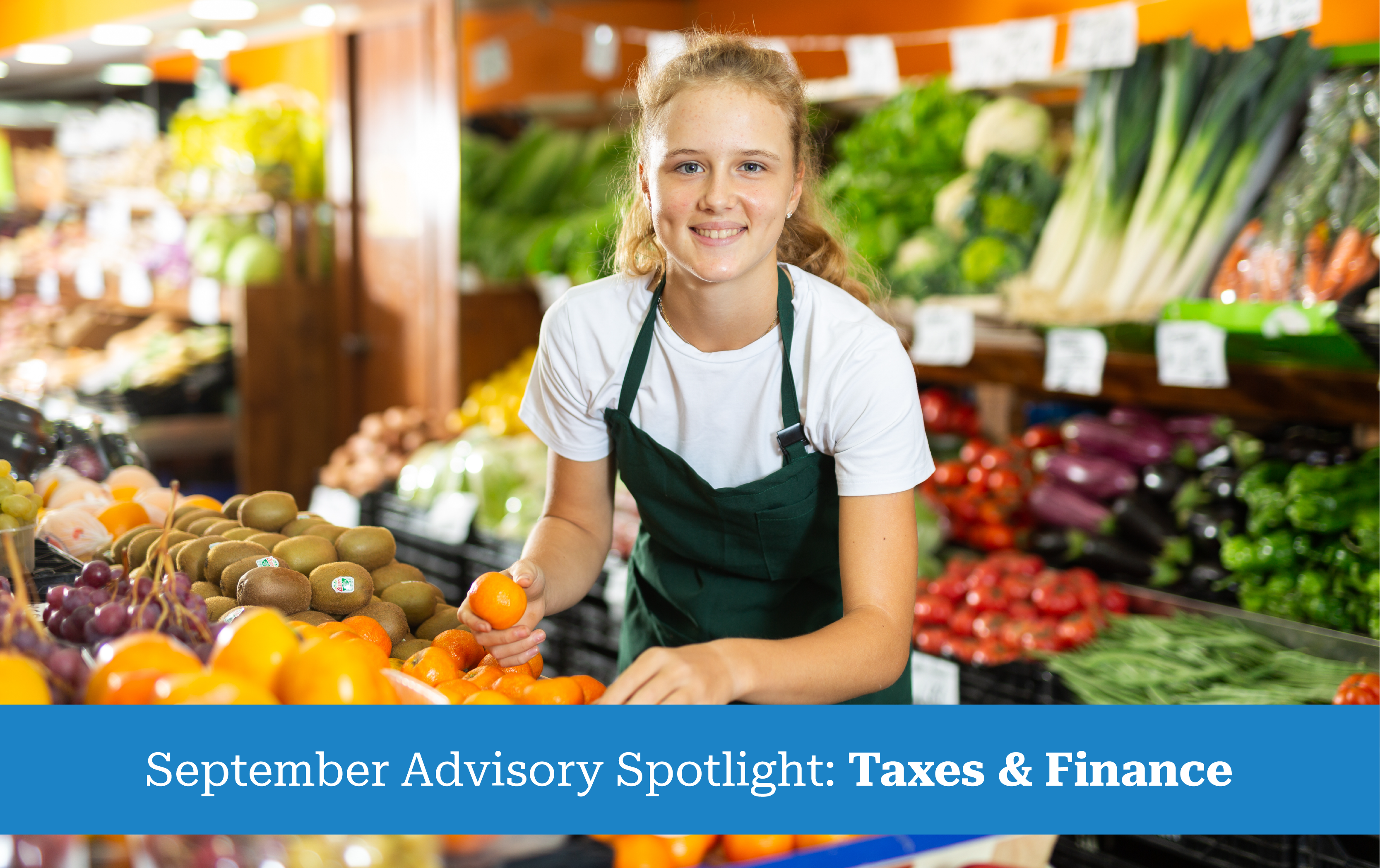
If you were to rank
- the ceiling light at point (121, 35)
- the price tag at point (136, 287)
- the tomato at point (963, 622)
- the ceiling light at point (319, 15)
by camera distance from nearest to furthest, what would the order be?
the tomato at point (963, 622) → the ceiling light at point (319, 15) → the ceiling light at point (121, 35) → the price tag at point (136, 287)

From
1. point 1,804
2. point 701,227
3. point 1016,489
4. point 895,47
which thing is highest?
point 895,47

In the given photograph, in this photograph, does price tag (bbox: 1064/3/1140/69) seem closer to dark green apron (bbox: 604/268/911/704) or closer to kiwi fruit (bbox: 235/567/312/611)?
dark green apron (bbox: 604/268/911/704)

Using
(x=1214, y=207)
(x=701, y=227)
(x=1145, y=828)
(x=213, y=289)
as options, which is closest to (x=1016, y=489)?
(x=1214, y=207)

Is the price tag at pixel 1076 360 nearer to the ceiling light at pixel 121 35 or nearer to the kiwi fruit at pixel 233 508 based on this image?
the kiwi fruit at pixel 233 508

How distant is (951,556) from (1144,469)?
0.61m

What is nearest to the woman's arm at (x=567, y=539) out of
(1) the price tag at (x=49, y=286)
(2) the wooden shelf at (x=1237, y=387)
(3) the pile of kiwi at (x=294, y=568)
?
(3) the pile of kiwi at (x=294, y=568)

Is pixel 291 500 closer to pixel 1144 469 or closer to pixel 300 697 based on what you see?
pixel 300 697

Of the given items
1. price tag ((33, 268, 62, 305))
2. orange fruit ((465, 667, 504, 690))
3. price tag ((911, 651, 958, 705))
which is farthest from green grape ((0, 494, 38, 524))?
price tag ((33, 268, 62, 305))

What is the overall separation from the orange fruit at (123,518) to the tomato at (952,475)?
2233 mm

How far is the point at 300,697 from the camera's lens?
1046 mm

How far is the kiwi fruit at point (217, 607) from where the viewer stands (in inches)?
→ 58.6

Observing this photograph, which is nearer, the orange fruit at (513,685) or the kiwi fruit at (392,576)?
the orange fruit at (513,685)

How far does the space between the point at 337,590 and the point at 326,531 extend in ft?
0.80

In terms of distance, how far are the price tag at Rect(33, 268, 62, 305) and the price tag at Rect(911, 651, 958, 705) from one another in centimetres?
582
